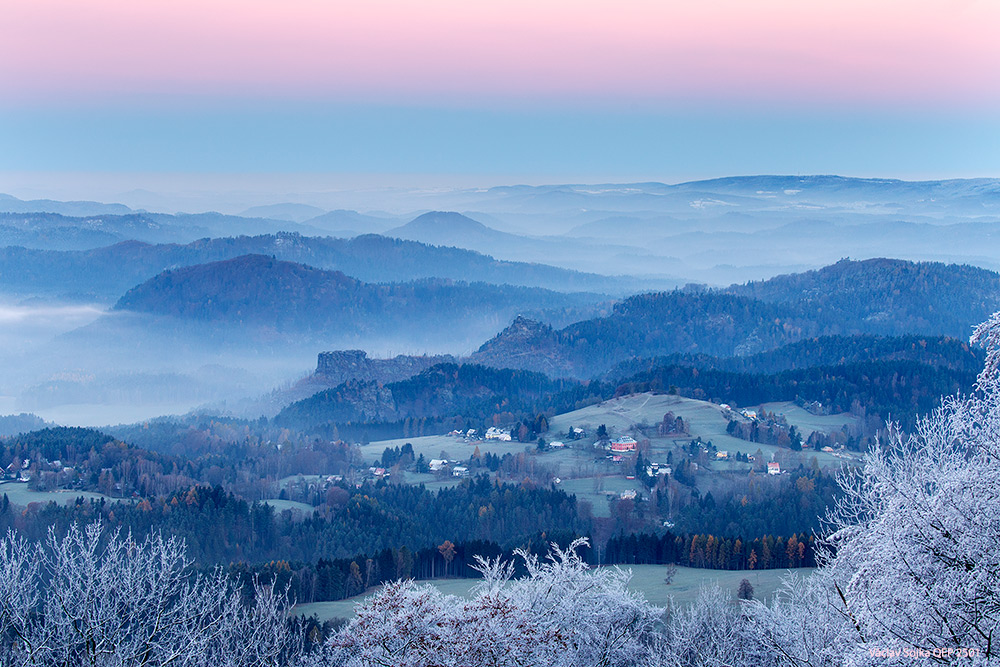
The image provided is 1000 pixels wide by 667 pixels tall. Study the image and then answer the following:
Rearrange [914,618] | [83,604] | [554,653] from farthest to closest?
1. [83,604]
2. [554,653]
3. [914,618]

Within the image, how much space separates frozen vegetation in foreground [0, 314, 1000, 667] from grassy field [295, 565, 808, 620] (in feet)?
45.9

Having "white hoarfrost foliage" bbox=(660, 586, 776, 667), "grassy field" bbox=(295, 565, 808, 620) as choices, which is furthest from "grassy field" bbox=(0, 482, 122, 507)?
"white hoarfrost foliage" bbox=(660, 586, 776, 667)

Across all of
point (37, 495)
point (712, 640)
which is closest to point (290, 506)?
point (37, 495)

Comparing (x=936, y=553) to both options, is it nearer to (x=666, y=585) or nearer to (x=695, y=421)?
(x=666, y=585)

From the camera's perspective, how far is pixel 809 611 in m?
44.5

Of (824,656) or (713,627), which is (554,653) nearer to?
(824,656)

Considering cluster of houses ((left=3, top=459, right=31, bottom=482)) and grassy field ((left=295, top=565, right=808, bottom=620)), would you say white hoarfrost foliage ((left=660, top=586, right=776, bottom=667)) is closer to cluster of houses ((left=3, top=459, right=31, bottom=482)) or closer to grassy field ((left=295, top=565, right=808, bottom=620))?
grassy field ((left=295, top=565, right=808, bottom=620))

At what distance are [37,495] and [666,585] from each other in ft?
311

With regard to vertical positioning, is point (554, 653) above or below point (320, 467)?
above

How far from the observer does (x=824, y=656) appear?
33562 mm

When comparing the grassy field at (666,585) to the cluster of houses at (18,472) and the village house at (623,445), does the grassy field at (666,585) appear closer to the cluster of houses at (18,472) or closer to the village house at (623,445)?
the village house at (623,445)

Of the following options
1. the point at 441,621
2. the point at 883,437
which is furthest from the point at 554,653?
the point at 883,437

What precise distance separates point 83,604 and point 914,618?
32580 millimetres

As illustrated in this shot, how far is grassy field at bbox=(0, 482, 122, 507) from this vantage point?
132750 mm
